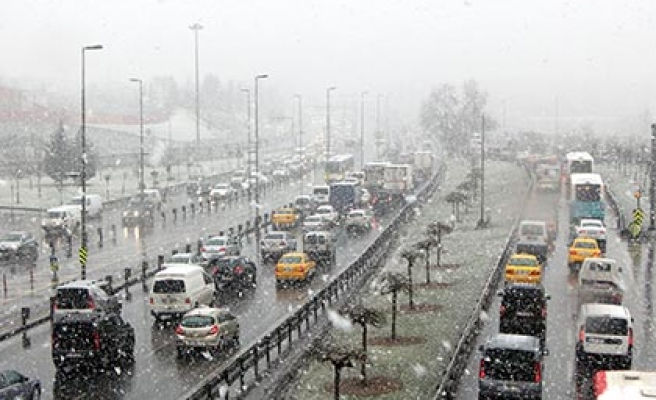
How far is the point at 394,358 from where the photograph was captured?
24500 millimetres

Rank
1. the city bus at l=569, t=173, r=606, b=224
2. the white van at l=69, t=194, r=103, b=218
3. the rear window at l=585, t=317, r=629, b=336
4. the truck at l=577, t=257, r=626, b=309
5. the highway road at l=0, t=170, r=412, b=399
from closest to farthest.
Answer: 1. the highway road at l=0, t=170, r=412, b=399
2. the rear window at l=585, t=317, r=629, b=336
3. the truck at l=577, t=257, r=626, b=309
4. the city bus at l=569, t=173, r=606, b=224
5. the white van at l=69, t=194, r=103, b=218

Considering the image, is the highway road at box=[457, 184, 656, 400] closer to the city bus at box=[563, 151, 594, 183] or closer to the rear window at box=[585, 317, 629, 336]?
the rear window at box=[585, 317, 629, 336]

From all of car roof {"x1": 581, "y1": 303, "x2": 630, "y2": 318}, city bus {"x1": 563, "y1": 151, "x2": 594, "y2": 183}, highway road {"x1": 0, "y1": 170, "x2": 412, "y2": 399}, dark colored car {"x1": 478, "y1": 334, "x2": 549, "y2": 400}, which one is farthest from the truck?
city bus {"x1": 563, "y1": 151, "x2": 594, "y2": 183}

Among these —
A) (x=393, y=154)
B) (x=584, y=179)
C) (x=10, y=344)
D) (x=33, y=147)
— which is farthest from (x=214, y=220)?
(x=393, y=154)

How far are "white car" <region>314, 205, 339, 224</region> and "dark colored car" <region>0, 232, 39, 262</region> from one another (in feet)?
59.9

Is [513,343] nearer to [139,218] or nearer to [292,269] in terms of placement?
[292,269]

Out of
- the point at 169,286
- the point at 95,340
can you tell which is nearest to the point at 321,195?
the point at 169,286

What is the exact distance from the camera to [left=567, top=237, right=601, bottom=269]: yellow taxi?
40062 millimetres

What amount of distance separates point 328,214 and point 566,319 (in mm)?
31168

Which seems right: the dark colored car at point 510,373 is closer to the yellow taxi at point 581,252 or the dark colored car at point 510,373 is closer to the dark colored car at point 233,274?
the dark colored car at point 233,274

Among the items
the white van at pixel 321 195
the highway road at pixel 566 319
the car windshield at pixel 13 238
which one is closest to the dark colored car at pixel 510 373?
the highway road at pixel 566 319

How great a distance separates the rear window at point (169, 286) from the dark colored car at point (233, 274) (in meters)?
6.45

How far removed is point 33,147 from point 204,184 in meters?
33.7

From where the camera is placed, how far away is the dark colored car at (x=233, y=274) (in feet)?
123
